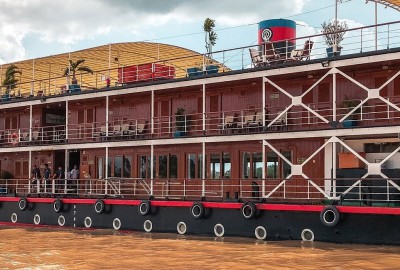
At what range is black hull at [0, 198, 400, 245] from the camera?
52.3 feet

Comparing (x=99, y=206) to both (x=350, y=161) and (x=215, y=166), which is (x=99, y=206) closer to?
(x=215, y=166)

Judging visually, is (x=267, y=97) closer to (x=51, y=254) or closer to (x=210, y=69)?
(x=210, y=69)

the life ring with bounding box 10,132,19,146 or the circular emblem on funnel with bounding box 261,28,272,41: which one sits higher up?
the circular emblem on funnel with bounding box 261,28,272,41

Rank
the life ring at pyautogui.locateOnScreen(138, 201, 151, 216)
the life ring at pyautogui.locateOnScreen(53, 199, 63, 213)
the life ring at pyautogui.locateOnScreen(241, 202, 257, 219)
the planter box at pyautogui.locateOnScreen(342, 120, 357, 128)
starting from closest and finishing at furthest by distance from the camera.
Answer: the planter box at pyautogui.locateOnScreen(342, 120, 357, 128)
the life ring at pyautogui.locateOnScreen(241, 202, 257, 219)
the life ring at pyautogui.locateOnScreen(138, 201, 151, 216)
the life ring at pyautogui.locateOnScreen(53, 199, 63, 213)

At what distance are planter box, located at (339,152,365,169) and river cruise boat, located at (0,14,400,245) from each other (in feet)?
0.11

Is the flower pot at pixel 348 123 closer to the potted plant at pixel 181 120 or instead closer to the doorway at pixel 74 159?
the potted plant at pixel 181 120

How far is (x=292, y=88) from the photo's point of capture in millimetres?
20297

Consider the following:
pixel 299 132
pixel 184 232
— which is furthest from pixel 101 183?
pixel 299 132

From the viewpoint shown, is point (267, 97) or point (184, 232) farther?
point (267, 97)

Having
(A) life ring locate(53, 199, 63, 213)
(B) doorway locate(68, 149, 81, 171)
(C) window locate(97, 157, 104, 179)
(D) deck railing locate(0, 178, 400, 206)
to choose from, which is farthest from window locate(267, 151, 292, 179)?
(B) doorway locate(68, 149, 81, 171)

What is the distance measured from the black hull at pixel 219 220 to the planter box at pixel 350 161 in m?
2.26

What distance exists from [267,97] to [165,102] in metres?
5.01

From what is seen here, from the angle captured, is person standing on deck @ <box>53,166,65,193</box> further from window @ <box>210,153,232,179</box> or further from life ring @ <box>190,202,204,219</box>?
life ring @ <box>190,202,204,219</box>

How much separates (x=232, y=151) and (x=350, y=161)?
4.81 m
